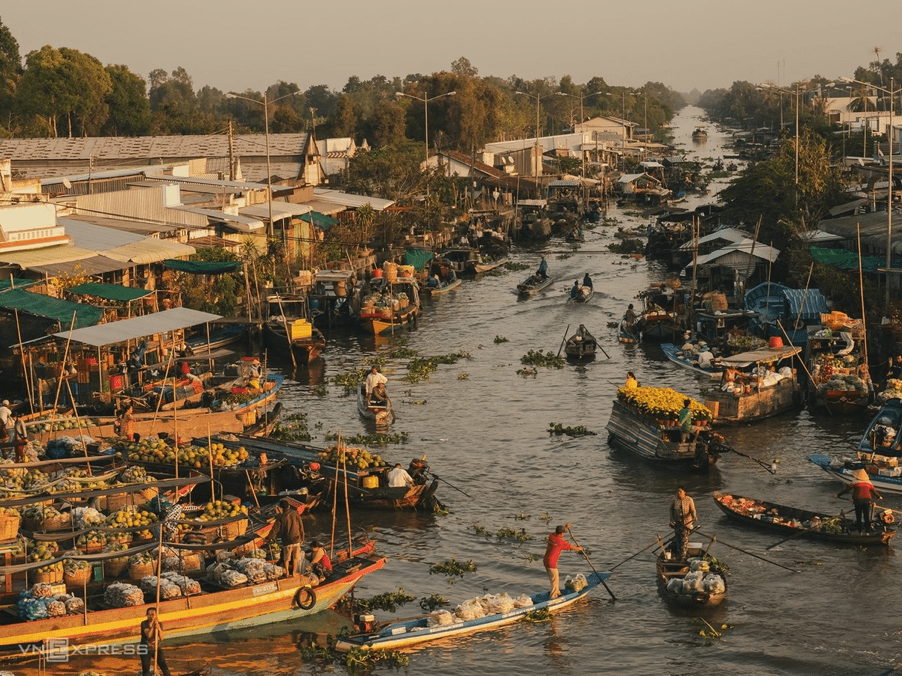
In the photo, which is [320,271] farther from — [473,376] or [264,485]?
[264,485]

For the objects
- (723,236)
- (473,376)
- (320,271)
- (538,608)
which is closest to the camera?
(538,608)

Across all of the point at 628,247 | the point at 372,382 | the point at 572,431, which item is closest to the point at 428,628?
the point at 572,431

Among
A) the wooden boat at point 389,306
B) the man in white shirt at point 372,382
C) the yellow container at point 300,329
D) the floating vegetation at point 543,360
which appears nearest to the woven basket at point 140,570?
the man in white shirt at point 372,382

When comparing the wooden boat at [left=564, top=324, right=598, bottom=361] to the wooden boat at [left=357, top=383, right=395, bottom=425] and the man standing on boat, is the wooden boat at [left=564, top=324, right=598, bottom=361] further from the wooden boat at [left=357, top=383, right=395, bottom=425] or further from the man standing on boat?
the man standing on boat

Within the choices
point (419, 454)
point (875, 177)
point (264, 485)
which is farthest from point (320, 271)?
point (875, 177)

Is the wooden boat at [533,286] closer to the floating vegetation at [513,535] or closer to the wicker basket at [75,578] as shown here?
the floating vegetation at [513,535]

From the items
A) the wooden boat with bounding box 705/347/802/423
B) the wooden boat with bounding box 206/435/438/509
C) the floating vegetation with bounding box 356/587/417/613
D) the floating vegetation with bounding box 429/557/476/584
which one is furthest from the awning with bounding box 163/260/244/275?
the floating vegetation with bounding box 356/587/417/613
